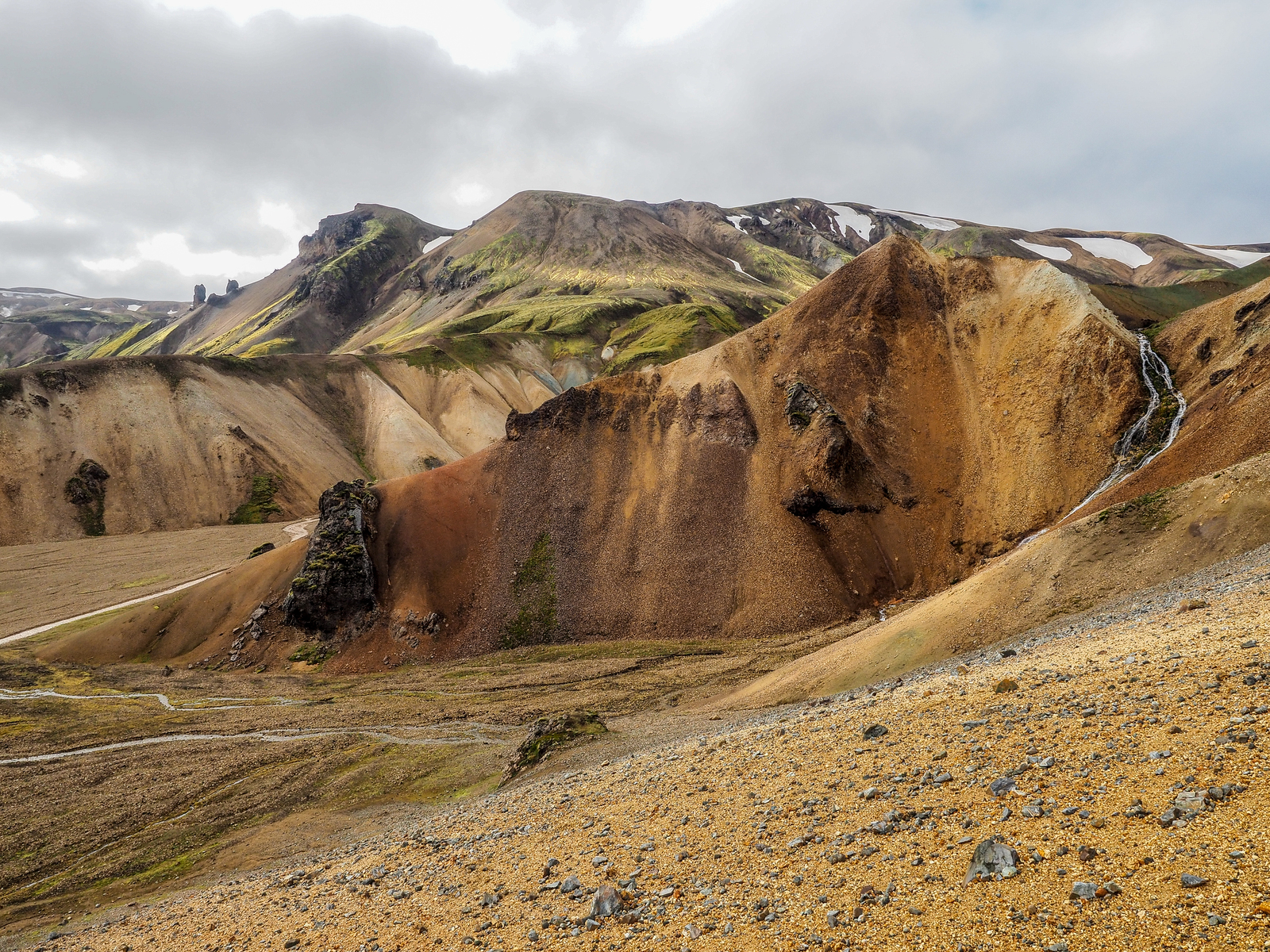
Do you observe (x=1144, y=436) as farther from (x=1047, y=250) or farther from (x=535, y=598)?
(x=1047, y=250)

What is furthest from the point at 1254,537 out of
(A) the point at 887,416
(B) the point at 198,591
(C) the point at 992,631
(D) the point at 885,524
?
(B) the point at 198,591

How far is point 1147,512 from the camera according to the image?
24797 millimetres

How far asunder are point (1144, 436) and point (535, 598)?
41.5 meters

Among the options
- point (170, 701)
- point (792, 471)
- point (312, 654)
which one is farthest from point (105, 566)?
point (792, 471)

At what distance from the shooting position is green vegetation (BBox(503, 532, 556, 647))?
150 ft

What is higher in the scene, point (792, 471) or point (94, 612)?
point (792, 471)

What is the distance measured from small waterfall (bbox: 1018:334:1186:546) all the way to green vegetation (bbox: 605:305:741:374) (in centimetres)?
7324

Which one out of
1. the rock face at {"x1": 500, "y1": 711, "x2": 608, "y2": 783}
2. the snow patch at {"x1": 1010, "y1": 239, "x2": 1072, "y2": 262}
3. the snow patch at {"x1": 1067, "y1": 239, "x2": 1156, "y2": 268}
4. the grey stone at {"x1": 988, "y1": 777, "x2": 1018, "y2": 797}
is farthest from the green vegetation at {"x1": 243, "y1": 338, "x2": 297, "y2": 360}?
the snow patch at {"x1": 1067, "y1": 239, "x2": 1156, "y2": 268}

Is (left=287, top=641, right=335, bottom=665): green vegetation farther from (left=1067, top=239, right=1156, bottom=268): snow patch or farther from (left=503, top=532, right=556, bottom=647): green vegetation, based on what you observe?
(left=1067, top=239, right=1156, bottom=268): snow patch

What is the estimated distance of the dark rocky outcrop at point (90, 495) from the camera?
8619 centimetres

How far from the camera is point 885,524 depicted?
45.8 meters

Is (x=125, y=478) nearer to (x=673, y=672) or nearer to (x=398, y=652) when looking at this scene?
(x=398, y=652)

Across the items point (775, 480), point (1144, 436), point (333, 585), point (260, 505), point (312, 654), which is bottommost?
point (312, 654)

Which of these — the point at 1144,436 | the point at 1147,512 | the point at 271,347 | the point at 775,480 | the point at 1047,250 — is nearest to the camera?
the point at 1147,512
